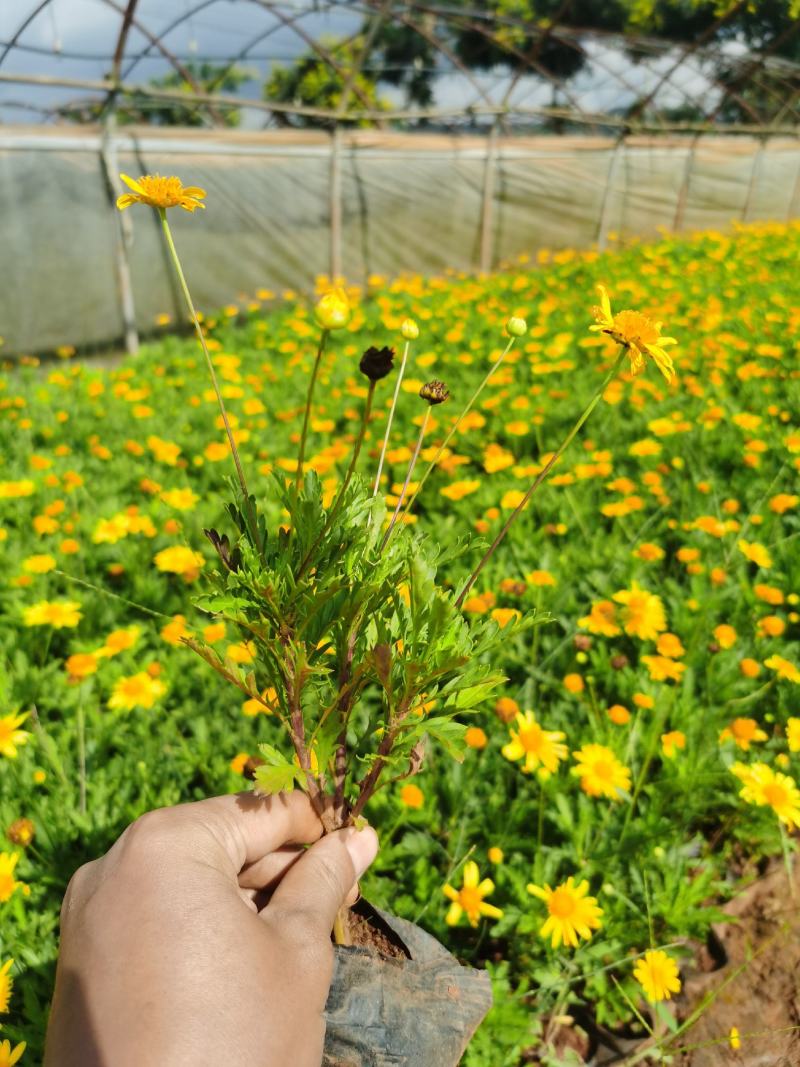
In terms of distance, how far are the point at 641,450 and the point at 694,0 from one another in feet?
26.2

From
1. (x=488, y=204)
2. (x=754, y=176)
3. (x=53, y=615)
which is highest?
(x=754, y=176)

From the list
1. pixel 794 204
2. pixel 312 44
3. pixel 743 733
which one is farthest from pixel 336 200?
pixel 794 204

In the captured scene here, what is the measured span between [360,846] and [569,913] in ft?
1.73

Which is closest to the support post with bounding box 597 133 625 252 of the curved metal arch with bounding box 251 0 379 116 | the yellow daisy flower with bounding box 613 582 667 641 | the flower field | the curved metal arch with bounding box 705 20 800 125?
the curved metal arch with bounding box 705 20 800 125

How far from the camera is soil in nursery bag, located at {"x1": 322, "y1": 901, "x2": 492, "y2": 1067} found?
0.80m

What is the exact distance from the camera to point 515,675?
178 cm

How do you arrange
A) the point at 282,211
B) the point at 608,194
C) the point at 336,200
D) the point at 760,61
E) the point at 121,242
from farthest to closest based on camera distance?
the point at 760,61, the point at 608,194, the point at 336,200, the point at 282,211, the point at 121,242

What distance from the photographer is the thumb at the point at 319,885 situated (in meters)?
0.71

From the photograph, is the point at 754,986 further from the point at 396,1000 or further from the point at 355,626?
the point at 355,626

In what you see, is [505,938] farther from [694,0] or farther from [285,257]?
[694,0]

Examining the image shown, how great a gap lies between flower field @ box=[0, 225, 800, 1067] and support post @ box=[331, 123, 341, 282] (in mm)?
3389

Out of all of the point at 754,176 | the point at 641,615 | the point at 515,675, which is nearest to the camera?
the point at 641,615

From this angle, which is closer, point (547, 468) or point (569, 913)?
point (547, 468)

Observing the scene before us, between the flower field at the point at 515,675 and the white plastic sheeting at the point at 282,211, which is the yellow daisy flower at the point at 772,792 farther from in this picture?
the white plastic sheeting at the point at 282,211
